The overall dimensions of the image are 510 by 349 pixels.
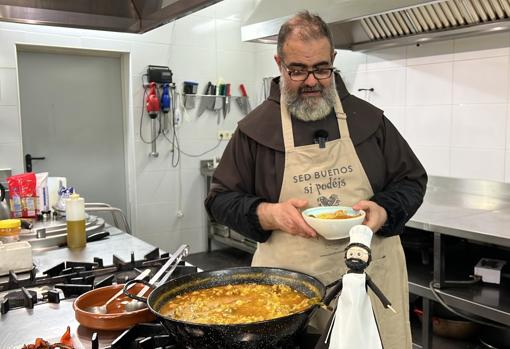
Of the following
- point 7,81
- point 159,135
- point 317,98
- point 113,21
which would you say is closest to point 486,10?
point 317,98

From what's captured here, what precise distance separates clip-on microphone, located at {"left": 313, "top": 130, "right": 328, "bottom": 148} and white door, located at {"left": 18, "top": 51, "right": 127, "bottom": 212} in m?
3.36

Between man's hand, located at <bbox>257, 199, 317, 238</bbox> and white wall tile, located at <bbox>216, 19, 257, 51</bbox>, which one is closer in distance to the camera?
man's hand, located at <bbox>257, 199, 317, 238</bbox>

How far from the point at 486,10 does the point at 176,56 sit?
2925 millimetres

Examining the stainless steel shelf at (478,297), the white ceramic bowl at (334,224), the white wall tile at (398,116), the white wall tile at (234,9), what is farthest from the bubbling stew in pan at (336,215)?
the white wall tile at (234,9)

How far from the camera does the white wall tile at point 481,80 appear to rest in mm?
2714

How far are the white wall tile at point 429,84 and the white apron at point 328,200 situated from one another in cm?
184

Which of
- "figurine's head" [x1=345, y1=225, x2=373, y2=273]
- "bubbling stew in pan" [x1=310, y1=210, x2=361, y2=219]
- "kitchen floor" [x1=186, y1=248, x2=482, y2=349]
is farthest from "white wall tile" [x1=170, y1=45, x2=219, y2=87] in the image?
"figurine's head" [x1=345, y1=225, x2=373, y2=273]

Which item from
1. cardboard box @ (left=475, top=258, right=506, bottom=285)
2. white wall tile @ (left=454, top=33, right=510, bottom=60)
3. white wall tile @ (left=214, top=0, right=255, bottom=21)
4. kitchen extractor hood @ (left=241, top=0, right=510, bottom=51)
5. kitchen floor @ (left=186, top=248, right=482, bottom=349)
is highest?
white wall tile @ (left=214, top=0, right=255, bottom=21)

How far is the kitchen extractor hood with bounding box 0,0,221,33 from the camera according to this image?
5.94 ft

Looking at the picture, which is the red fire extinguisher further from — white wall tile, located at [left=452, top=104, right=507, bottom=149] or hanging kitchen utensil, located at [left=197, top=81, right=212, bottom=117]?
white wall tile, located at [left=452, top=104, right=507, bottom=149]

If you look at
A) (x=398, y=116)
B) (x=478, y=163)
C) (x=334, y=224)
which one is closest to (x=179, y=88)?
(x=398, y=116)

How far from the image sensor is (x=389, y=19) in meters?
2.84

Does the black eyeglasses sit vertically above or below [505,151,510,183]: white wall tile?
above

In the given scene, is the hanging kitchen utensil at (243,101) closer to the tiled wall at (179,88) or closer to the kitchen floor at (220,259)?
the tiled wall at (179,88)
